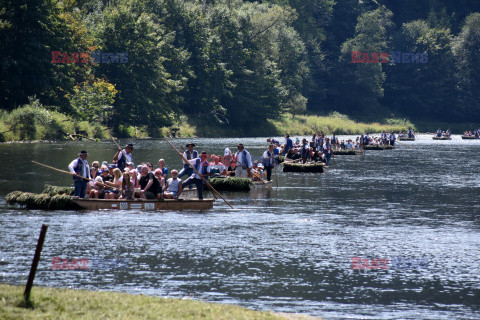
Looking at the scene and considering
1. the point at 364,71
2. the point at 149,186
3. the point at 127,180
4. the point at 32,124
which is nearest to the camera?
the point at 127,180

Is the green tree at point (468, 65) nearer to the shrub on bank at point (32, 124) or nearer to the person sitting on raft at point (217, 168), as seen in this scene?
the shrub on bank at point (32, 124)

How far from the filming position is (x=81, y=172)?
1012 inches

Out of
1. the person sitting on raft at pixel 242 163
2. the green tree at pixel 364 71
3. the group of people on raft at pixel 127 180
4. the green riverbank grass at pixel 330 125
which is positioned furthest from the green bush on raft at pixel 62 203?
the green tree at pixel 364 71

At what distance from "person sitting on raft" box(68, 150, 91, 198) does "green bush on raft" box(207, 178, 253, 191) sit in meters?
8.43

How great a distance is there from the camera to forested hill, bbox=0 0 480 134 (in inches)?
2943

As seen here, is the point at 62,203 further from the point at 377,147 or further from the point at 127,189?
the point at 377,147

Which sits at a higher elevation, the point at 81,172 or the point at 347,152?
the point at 347,152

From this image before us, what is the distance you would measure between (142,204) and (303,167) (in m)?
21.8

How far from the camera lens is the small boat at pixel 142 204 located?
1024 inches

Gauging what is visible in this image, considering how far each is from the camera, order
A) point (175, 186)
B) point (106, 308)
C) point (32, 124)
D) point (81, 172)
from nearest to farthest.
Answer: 1. point (106, 308)
2. point (81, 172)
3. point (175, 186)
4. point (32, 124)

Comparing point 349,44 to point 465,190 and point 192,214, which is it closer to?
point 465,190

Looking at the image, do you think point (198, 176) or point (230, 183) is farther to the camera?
point (230, 183)

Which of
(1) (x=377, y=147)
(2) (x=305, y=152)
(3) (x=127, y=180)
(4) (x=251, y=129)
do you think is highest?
(4) (x=251, y=129)

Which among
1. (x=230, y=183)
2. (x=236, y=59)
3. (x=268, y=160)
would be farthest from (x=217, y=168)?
(x=236, y=59)
